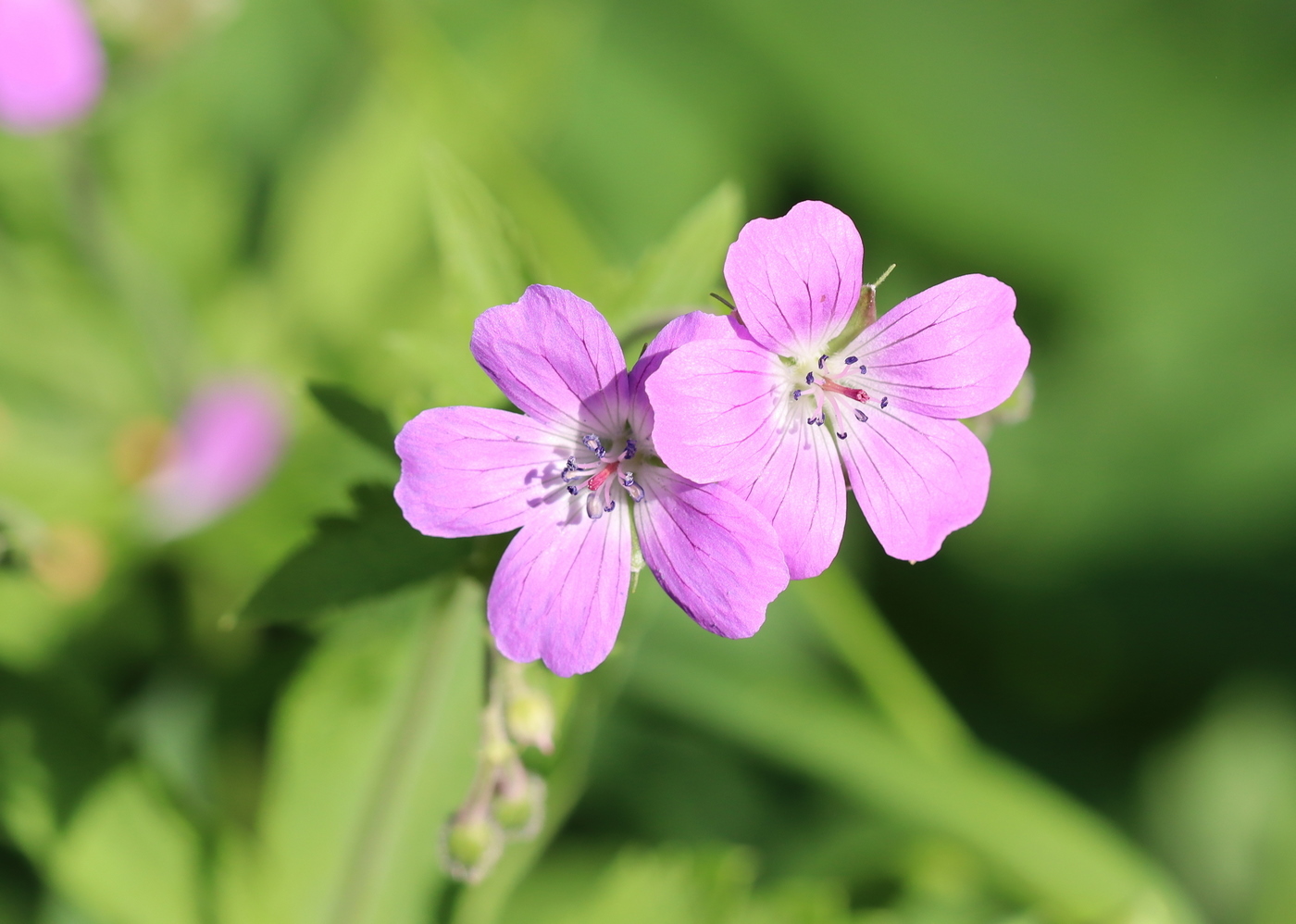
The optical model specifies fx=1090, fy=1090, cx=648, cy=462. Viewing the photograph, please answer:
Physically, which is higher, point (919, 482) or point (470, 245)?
point (470, 245)

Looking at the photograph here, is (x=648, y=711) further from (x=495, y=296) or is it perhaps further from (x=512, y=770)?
(x=495, y=296)

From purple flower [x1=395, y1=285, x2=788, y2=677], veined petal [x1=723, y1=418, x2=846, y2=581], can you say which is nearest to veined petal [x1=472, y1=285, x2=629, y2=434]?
purple flower [x1=395, y1=285, x2=788, y2=677]

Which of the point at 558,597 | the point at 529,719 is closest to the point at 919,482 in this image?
the point at 558,597

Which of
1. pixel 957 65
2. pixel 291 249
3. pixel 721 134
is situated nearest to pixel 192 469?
pixel 291 249

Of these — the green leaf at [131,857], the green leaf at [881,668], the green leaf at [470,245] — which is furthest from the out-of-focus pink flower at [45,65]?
the green leaf at [881,668]

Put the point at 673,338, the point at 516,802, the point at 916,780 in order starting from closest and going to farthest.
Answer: the point at 673,338, the point at 516,802, the point at 916,780

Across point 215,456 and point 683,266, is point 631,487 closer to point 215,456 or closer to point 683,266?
point 683,266
